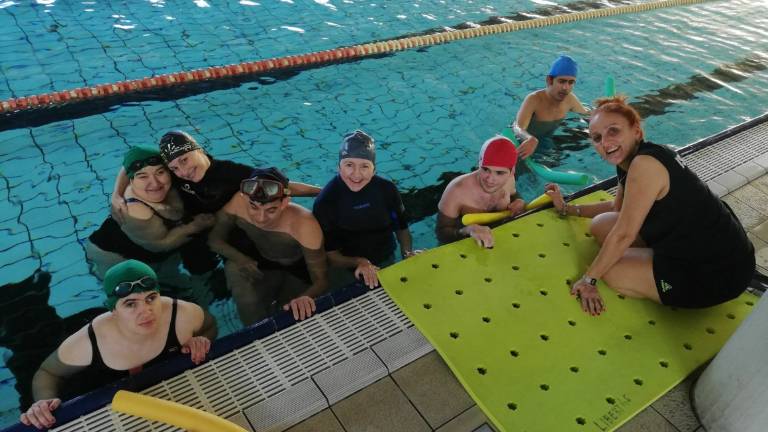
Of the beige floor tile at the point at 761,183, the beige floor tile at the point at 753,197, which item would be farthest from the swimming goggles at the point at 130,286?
the beige floor tile at the point at 761,183

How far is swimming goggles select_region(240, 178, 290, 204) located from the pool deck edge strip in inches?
146

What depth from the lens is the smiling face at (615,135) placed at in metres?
2.42

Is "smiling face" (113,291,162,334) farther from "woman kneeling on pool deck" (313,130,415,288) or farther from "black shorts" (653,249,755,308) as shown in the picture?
"black shorts" (653,249,755,308)

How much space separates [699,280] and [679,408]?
678mm

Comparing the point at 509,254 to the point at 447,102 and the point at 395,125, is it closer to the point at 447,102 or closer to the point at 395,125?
the point at 395,125

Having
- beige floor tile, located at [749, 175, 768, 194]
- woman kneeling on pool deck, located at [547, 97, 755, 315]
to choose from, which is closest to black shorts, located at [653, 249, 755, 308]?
woman kneeling on pool deck, located at [547, 97, 755, 315]

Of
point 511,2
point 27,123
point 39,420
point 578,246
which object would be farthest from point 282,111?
point 511,2

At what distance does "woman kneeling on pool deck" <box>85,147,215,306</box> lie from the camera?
305 centimetres

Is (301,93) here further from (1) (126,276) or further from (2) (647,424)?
→ (2) (647,424)

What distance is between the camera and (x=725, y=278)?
247 cm

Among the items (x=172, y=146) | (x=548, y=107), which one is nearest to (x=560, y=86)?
(x=548, y=107)

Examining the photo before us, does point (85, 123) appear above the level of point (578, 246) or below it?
below

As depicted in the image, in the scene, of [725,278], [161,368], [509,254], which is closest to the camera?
[161,368]

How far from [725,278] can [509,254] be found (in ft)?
3.57
